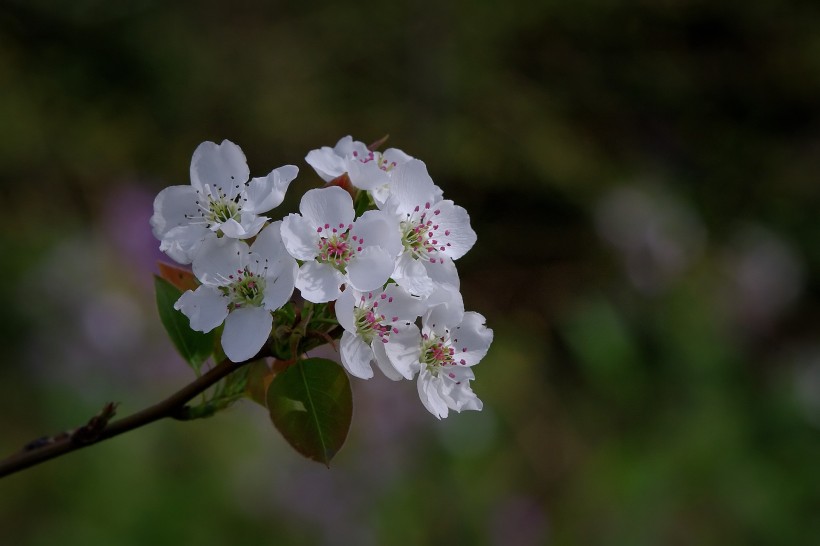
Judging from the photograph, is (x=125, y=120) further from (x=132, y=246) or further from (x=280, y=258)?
(x=280, y=258)

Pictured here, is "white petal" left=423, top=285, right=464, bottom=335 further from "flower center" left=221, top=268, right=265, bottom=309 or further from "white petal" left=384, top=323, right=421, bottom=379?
"flower center" left=221, top=268, right=265, bottom=309

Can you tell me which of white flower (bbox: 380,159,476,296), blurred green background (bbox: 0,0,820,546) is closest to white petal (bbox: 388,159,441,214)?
white flower (bbox: 380,159,476,296)

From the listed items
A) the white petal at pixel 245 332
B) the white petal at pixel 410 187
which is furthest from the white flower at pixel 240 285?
the white petal at pixel 410 187

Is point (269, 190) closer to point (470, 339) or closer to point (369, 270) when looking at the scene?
point (369, 270)

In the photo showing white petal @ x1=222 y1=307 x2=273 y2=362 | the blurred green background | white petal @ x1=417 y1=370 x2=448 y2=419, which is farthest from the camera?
the blurred green background

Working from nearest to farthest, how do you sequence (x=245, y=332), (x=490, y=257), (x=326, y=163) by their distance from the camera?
(x=245, y=332) → (x=326, y=163) → (x=490, y=257)

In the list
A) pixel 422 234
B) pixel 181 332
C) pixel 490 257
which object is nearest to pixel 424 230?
pixel 422 234
